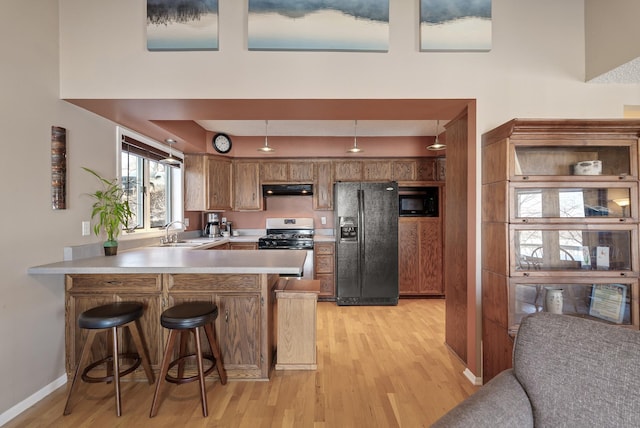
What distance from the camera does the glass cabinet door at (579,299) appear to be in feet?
6.79

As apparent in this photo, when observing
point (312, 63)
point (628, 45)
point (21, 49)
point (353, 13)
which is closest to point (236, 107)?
point (312, 63)

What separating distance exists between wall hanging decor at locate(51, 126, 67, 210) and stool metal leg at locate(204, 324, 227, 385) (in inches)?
57.9

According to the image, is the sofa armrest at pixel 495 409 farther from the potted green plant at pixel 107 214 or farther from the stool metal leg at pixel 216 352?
the potted green plant at pixel 107 214

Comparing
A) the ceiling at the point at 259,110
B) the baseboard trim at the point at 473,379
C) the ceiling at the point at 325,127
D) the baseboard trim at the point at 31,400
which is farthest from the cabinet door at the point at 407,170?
the baseboard trim at the point at 31,400

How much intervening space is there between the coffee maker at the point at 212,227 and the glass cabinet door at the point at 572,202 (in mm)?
4040

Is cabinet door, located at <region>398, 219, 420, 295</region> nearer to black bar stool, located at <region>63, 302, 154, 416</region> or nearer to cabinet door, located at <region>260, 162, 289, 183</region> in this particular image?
cabinet door, located at <region>260, 162, 289, 183</region>

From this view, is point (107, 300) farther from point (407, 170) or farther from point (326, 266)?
point (407, 170)

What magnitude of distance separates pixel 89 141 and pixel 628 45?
13.5 ft

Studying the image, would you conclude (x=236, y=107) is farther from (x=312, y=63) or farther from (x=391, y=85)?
(x=391, y=85)

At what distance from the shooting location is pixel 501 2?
2.39 meters

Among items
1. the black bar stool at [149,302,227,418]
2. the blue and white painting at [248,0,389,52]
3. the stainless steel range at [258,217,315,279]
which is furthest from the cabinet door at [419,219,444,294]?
the black bar stool at [149,302,227,418]

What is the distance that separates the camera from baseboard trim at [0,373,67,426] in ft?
6.24

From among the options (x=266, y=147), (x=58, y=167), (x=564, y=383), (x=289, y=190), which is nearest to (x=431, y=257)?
(x=289, y=190)

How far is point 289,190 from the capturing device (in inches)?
190
